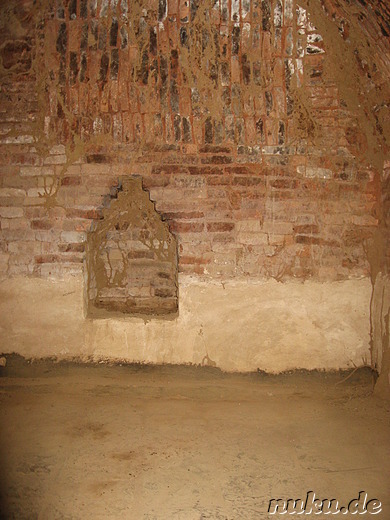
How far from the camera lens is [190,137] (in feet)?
10.7

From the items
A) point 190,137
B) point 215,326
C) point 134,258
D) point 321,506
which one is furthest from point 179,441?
point 190,137

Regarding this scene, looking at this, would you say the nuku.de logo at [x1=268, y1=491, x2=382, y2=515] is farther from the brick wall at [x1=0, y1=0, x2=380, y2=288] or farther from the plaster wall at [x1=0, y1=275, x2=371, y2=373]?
the brick wall at [x1=0, y1=0, x2=380, y2=288]

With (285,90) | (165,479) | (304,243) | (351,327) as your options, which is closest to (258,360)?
(351,327)

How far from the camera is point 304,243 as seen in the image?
3.30 m

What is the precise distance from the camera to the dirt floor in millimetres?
2023

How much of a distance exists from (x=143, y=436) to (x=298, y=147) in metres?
2.21

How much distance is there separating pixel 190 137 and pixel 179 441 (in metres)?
2.04

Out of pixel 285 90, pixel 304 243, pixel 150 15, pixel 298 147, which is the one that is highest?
pixel 150 15

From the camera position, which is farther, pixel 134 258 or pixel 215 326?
pixel 134 258

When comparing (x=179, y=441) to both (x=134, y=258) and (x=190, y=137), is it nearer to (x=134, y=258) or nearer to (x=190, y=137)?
(x=134, y=258)

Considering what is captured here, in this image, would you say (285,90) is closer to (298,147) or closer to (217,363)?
(298,147)

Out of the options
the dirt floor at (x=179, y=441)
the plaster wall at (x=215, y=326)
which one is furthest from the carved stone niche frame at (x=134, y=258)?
the dirt floor at (x=179, y=441)

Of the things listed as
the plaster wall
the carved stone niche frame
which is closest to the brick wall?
the plaster wall

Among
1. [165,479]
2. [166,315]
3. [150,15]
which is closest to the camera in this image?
[165,479]
